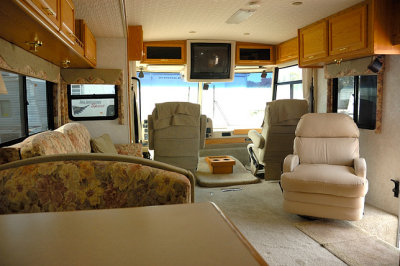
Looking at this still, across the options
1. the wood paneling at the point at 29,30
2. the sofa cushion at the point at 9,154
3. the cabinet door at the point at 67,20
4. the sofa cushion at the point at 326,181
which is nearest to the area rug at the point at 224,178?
the sofa cushion at the point at 326,181

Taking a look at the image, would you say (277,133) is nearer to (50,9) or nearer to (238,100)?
(238,100)

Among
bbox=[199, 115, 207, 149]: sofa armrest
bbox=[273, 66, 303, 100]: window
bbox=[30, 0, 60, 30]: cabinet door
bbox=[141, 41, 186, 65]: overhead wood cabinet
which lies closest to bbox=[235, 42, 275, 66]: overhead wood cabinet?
bbox=[273, 66, 303, 100]: window

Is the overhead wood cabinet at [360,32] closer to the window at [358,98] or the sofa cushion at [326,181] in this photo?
the window at [358,98]

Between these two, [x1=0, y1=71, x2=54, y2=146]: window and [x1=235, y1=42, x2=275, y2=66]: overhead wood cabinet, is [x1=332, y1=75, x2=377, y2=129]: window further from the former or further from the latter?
[x1=0, y1=71, x2=54, y2=146]: window

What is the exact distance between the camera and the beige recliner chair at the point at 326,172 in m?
3.21

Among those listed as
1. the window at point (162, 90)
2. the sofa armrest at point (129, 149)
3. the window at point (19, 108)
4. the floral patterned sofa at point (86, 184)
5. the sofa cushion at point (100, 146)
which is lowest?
the sofa armrest at point (129, 149)

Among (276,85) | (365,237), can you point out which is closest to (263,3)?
(365,237)

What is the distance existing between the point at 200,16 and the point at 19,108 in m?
2.54

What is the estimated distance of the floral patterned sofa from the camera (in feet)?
4.06

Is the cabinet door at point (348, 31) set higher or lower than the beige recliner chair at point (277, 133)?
higher

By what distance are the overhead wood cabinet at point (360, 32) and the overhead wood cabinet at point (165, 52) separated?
2.61 metres

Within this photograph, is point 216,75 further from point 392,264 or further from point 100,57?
point 392,264

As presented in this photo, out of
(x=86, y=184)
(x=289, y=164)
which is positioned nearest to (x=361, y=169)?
(x=289, y=164)

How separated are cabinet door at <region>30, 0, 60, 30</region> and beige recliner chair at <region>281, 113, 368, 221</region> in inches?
101
